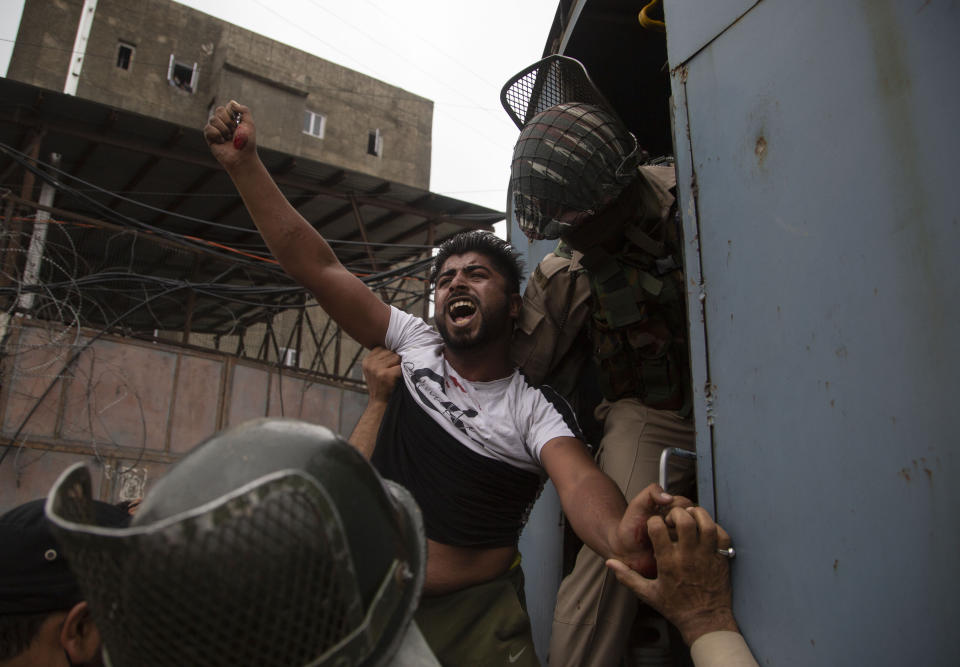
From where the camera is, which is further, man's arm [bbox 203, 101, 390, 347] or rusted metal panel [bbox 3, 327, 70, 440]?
rusted metal panel [bbox 3, 327, 70, 440]

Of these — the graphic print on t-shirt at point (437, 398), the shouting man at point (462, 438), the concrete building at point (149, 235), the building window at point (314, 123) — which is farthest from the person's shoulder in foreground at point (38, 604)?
the building window at point (314, 123)

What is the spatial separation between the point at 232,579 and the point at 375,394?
1.67 m

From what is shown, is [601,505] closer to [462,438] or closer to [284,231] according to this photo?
[462,438]

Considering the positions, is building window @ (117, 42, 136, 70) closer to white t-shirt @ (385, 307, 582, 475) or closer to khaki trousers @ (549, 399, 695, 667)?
white t-shirt @ (385, 307, 582, 475)

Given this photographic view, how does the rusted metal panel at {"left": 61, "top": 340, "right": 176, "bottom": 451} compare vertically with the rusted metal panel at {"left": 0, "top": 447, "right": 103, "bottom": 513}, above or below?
above

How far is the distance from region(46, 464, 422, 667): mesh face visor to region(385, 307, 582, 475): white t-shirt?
1406 millimetres

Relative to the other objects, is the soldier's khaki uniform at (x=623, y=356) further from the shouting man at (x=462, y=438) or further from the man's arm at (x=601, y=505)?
the man's arm at (x=601, y=505)

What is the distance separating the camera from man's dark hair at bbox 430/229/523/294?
8.87 ft

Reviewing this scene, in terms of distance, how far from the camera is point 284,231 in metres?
2.37

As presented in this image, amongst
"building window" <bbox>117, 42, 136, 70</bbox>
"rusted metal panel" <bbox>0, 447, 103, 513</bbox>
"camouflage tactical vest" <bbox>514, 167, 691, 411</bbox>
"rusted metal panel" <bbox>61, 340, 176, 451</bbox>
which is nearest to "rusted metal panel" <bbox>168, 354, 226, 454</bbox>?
"rusted metal panel" <bbox>61, 340, 176, 451</bbox>

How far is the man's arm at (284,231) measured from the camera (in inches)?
89.2

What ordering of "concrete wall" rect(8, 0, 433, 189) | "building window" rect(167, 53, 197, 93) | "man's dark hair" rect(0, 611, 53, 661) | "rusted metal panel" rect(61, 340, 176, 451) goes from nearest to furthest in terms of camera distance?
1. "man's dark hair" rect(0, 611, 53, 661)
2. "rusted metal panel" rect(61, 340, 176, 451)
3. "concrete wall" rect(8, 0, 433, 189)
4. "building window" rect(167, 53, 197, 93)

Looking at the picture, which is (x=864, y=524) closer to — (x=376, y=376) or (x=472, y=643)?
(x=472, y=643)

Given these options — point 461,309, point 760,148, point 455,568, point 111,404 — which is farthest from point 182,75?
point 760,148
